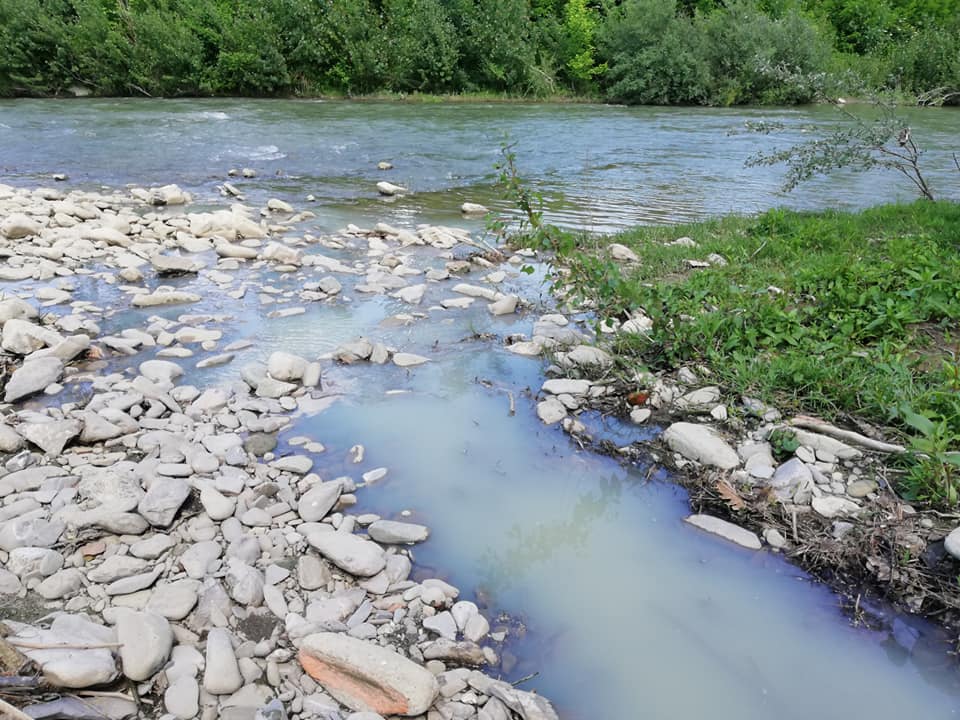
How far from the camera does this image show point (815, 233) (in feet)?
21.3

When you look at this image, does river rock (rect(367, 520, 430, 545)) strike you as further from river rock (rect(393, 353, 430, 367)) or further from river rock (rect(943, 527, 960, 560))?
river rock (rect(943, 527, 960, 560))

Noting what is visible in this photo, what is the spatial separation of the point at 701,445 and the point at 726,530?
0.56 metres

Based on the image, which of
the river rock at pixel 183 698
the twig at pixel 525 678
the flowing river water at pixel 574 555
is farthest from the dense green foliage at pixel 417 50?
the river rock at pixel 183 698

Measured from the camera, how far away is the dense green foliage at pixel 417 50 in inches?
989

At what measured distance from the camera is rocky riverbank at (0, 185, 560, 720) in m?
2.21

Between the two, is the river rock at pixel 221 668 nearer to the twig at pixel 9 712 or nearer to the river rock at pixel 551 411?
the twig at pixel 9 712

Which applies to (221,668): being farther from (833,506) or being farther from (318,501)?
(833,506)

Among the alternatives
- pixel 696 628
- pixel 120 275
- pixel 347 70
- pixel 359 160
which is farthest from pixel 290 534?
pixel 347 70

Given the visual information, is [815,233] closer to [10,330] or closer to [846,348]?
[846,348]

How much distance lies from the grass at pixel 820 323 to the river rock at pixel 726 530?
80cm

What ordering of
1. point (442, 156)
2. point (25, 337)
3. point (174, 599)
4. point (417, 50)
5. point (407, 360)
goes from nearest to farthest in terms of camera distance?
1. point (174, 599)
2. point (25, 337)
3. point (407, 360)
4. point (442, 156)
5. point (417, 50)

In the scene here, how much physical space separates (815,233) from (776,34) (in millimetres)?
22398

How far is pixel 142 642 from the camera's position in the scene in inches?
89.5

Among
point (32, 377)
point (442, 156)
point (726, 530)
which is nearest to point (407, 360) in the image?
point (32, 377)
